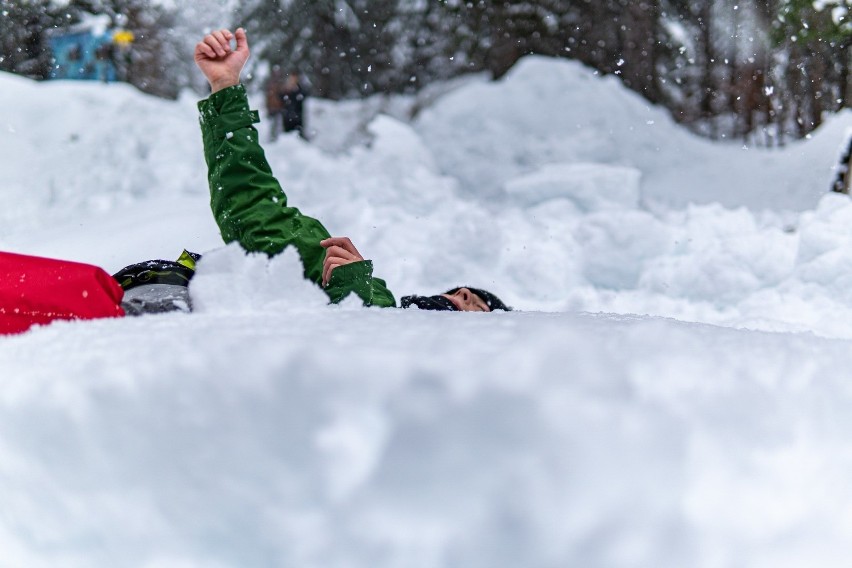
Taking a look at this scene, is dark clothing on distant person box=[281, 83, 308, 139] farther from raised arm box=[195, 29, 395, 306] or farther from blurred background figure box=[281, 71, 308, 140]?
raised arm box=[195, 29, 395, 306]

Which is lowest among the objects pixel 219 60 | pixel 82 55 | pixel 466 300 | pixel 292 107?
pixel 466 300

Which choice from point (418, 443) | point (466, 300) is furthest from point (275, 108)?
point (418, 443)

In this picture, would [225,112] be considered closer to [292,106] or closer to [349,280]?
[349,280]

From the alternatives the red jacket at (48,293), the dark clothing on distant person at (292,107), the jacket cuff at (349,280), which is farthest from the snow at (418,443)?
the dark clothing on distant person at (292,107)

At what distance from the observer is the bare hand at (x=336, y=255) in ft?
5.57

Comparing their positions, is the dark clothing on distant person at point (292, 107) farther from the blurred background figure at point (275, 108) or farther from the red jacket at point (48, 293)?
the red jacket at point (48, 293)

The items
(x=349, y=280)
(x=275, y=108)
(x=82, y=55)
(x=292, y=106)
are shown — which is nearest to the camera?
(x=349, y=280)

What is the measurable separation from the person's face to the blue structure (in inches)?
252

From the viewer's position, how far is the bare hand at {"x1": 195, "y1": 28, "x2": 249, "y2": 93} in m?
2.15

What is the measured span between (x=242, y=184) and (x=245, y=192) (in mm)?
24

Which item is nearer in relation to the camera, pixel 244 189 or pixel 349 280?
pixel 349 280

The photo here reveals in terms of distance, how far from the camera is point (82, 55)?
23.5 ft

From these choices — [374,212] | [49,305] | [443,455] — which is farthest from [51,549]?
[374,212]

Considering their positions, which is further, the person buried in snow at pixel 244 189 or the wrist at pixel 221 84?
the wrist at pixel 221 84
